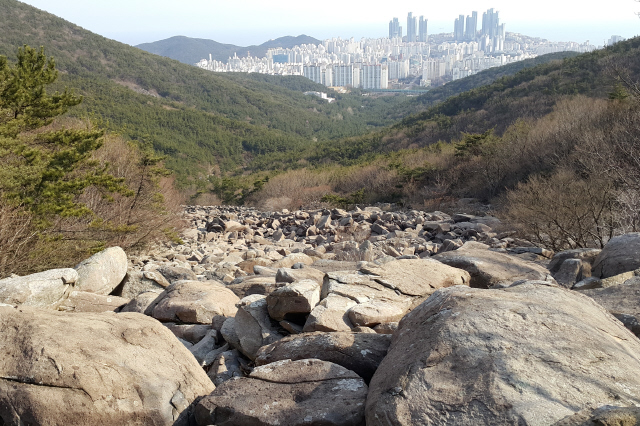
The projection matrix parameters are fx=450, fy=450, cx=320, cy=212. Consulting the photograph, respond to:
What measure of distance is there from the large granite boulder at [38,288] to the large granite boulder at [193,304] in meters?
1.02

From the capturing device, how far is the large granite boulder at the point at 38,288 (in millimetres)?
4430

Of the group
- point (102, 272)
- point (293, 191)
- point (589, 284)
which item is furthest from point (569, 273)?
point (293, 191)

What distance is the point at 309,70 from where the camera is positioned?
195125 mm

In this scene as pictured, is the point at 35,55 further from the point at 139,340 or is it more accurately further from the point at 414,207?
the point at 414,207

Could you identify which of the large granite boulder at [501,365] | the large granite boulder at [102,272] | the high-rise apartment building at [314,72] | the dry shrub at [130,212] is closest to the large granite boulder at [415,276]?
the large granite boulder at [501,365]

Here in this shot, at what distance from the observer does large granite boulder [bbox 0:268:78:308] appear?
443cm

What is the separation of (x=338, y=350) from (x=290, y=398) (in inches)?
23.2

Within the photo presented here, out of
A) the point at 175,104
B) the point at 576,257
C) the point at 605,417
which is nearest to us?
the point at 605,417

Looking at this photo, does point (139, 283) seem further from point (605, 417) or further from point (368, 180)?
point (368, 180)

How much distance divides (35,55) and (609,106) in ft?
57.8

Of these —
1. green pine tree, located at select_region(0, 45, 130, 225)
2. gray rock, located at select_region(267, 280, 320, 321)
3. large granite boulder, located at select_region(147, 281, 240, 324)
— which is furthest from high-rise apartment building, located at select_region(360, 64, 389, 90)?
gray rock, located at select_region(267, 280, 320, 321)

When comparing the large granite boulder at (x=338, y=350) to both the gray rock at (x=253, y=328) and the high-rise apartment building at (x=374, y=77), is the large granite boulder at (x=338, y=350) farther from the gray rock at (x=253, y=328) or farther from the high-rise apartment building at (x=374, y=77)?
the high-rise apartment building at (x=374, y=77)

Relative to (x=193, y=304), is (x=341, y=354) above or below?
above

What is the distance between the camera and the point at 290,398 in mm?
2531
